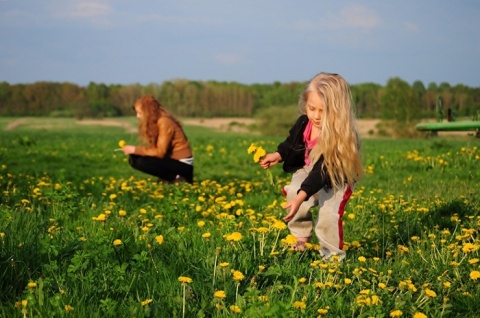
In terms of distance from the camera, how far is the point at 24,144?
69.3 ft

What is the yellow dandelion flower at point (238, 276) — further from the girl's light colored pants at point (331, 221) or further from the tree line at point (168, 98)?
the tree line at point (168, 98)

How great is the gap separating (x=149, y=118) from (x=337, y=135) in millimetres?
5643

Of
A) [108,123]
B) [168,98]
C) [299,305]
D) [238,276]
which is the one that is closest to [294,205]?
[238,276]

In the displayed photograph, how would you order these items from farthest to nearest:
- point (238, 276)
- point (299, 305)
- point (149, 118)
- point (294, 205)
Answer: point (149, 118)
point (294, 205)
point (238, 276)
point (299, 305)

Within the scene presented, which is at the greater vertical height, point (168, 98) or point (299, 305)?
point (168, 98)

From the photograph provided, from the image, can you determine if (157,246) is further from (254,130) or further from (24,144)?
(254,130)

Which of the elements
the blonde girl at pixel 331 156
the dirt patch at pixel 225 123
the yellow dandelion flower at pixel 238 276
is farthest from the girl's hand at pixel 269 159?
the dirt patch at pixel 225 123

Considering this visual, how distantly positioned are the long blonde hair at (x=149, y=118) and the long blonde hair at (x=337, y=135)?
5.40m

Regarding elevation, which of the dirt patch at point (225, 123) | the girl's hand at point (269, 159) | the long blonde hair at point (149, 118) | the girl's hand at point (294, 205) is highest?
the long blonde hair at point (149, 118)

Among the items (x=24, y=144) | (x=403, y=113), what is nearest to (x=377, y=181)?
(x=24, y=144)

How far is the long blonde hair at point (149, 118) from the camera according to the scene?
9742 millimetres

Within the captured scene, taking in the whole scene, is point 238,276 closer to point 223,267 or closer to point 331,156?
point 223,267

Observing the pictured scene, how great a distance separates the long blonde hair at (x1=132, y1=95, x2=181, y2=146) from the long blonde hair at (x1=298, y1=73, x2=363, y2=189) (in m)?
5.40

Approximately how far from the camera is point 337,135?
4.58 meters
